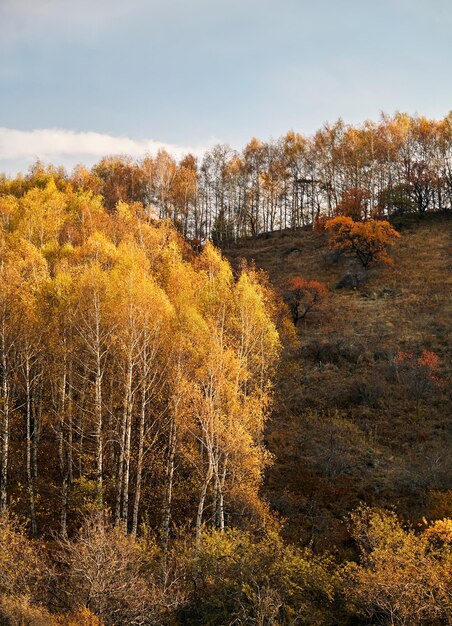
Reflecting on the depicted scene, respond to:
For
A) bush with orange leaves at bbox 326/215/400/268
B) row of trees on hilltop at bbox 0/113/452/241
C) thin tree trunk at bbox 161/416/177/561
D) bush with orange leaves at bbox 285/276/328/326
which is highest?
row of trees on hilltop at bbox 0/113/452/241

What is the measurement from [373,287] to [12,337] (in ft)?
129

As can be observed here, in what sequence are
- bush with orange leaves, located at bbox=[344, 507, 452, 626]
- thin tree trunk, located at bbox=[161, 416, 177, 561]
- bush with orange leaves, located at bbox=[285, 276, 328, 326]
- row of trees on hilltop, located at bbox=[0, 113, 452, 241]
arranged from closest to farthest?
bush with orange leaves, located at bbox=[344, 507, 452, 626] < thin tree trunk, located at bbox=[161, 416, 177, 561] < bush with orange leaves, located at bbox=[285, 276, 328, 326] < row of trees on hilltop, located at bbox=[0, 113, 452, 241]

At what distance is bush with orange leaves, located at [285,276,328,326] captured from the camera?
45.9m

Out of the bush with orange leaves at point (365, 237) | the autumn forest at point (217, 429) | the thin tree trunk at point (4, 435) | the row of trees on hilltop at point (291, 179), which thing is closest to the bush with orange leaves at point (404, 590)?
the autumn forest at point (217, 429)

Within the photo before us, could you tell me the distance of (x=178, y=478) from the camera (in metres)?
22.1

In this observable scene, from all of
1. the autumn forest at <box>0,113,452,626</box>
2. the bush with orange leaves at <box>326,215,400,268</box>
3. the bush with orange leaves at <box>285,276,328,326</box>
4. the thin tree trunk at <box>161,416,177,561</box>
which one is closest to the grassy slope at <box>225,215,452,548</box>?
the autumn forest at <box>0,113,452,626</box>

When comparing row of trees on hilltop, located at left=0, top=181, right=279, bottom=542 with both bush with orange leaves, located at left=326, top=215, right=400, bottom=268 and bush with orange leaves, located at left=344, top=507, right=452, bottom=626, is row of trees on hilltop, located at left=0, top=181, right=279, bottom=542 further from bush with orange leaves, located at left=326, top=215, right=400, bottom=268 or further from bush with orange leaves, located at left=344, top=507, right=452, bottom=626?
bush with orange leaves, located at left=326, top=215, right=400, bottom=268

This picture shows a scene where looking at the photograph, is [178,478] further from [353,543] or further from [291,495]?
[353,543]

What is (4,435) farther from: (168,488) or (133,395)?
(168,488)

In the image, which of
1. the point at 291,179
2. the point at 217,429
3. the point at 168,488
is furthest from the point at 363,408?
the point at 291,179

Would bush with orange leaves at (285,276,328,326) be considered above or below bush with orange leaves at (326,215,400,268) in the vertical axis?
below

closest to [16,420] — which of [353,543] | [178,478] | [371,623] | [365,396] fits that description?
[178,478]

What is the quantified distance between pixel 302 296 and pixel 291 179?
3117 centimetres

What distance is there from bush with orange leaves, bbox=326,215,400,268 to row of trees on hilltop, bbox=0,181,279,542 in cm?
3114
